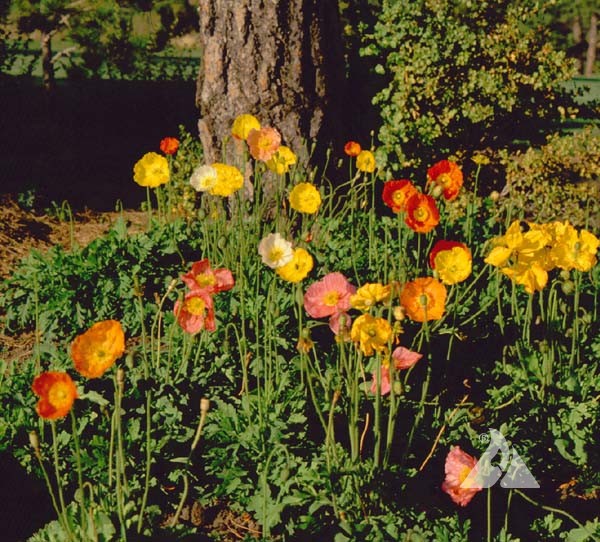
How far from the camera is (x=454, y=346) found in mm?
2873

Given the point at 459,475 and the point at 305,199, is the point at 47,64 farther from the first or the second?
the point at 459,475

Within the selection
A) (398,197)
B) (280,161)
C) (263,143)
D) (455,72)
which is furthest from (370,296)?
(455,72)

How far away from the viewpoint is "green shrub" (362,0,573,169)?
4.55 m

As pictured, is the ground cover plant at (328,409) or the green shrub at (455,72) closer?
the ground cover plant at (328,409)

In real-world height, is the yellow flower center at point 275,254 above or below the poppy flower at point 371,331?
above

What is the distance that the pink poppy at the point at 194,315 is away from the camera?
2192mm

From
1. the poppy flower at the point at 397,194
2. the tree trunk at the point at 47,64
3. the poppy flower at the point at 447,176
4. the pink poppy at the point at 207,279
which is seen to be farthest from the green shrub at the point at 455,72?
the tree trunk at the point at 47,64

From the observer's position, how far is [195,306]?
7.28 ft

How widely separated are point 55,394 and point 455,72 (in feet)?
12.3

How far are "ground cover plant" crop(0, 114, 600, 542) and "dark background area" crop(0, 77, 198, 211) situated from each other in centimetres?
300

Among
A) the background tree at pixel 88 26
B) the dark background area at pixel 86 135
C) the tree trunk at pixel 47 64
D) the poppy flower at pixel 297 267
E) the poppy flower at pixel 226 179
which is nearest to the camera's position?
the poppy flower at pixel 297 267

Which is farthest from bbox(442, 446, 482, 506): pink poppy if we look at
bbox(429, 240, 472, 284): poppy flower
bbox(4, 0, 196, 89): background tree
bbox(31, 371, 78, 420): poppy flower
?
bbox(4, 0, 196, 89): background tree

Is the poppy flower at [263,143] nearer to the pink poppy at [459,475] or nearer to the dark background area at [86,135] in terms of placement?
the pink poppy at [459,475]

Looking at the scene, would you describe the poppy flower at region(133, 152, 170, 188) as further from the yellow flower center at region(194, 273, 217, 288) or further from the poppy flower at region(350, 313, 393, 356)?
the poppy flower at region(350, 313, 393, 356)
